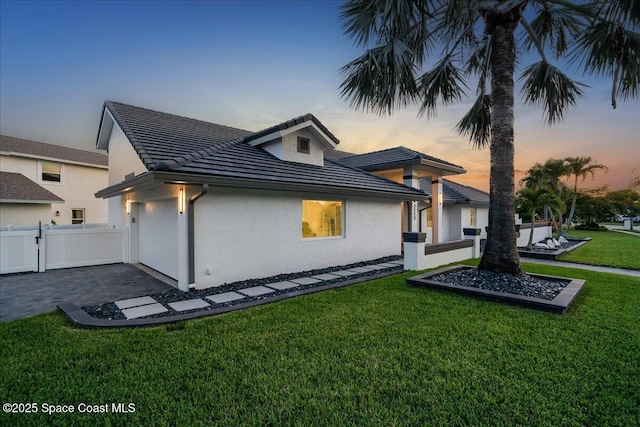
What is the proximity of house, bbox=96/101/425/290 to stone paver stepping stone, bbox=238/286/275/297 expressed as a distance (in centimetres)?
71

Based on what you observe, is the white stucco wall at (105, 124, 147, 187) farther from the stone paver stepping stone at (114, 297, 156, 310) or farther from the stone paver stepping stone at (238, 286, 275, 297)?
the stone paver stepping stone at (238, 286, 275, 297)

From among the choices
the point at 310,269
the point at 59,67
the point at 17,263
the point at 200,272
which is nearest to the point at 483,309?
the point at 310,269

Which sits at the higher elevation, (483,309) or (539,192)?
(539,192)

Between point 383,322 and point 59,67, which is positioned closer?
point 383,322

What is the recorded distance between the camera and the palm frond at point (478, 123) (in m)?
9.69

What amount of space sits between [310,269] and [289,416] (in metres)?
6.29

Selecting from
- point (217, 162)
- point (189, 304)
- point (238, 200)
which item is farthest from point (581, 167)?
point (189, 304)

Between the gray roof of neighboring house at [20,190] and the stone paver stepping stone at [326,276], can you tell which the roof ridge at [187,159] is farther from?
the gray roof of neighboring house at [20,190]

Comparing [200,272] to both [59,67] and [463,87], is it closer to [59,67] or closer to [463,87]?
[463,87]

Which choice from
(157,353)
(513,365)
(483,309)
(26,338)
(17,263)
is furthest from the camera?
(17,263)

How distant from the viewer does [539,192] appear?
12000 mm

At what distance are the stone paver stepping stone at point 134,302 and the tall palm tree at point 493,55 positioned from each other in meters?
7.05

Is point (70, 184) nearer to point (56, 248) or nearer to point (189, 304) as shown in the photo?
point (56, 248)

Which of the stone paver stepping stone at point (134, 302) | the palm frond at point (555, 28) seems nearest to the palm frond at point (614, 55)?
the palm frond at point (555, 28)
